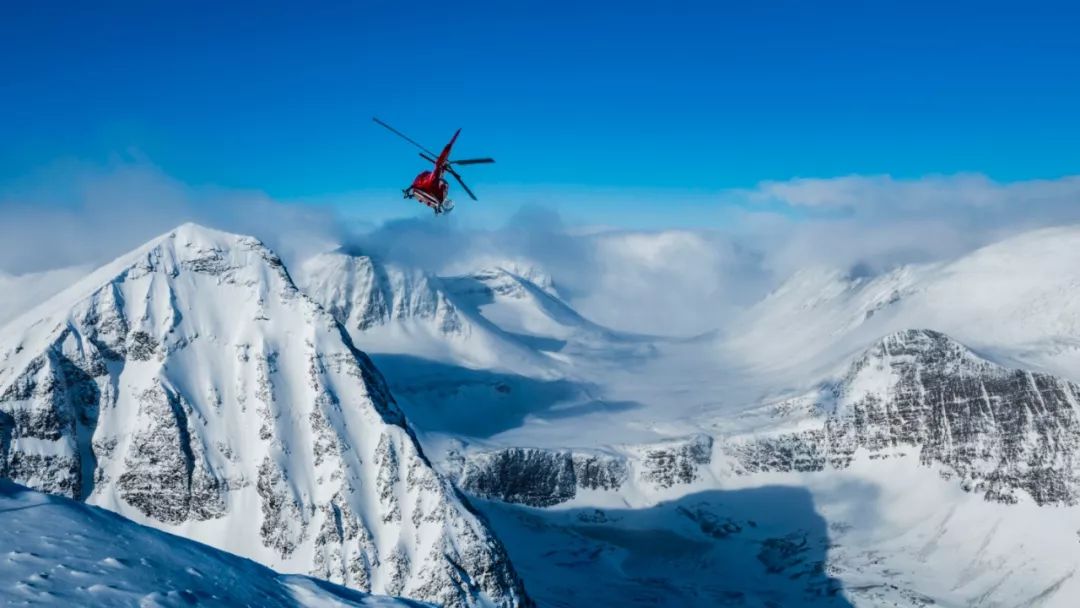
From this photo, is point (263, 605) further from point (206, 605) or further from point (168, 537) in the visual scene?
point (168, 537)

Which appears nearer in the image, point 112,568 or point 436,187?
point 112,568

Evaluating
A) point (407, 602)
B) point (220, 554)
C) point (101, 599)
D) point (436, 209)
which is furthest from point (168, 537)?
point (436, 209)

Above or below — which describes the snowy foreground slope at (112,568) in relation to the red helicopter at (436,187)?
below

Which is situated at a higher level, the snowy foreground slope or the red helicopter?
the red helicopter

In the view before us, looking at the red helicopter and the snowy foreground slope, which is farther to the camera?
the red helicopter

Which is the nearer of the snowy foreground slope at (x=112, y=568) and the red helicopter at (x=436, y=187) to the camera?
the snowy foreground slope at (x=112, y=568)

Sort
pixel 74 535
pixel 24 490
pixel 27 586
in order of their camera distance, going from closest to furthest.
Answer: pixel 27 586 → pixel 74 535 → pixel 24 490

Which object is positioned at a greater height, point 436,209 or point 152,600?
point 436,209

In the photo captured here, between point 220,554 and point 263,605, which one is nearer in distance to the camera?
point 263,605
